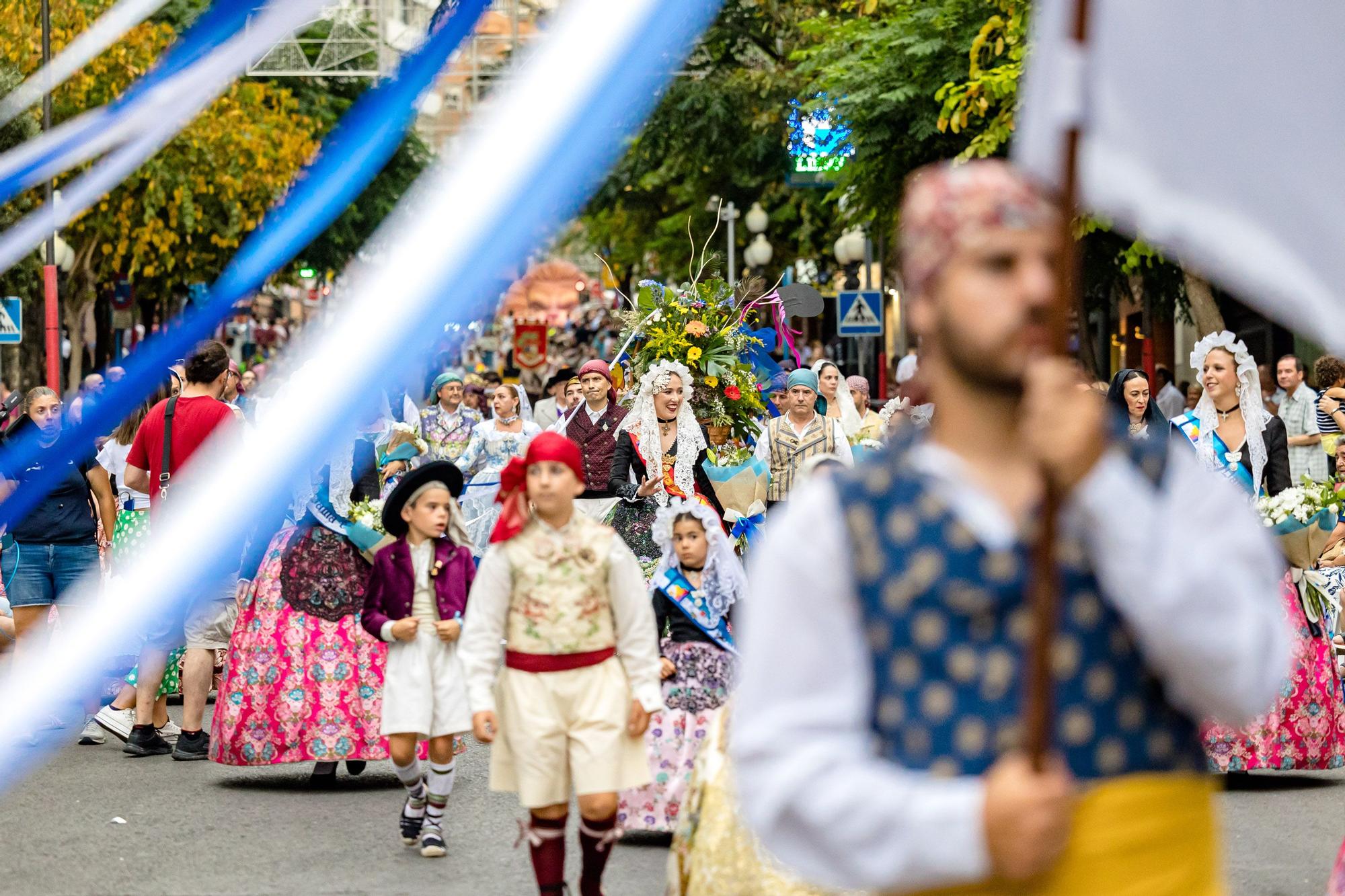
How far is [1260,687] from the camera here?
8.19 ft

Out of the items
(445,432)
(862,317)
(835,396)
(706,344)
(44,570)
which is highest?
(862,317)

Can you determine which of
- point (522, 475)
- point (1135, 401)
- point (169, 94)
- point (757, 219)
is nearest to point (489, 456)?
point (1135, 401)

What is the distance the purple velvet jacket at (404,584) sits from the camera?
8406 millimetres

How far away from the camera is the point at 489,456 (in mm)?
17156

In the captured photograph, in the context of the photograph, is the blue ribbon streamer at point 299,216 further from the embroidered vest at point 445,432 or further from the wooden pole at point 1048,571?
the embroidered vest at point 445,432

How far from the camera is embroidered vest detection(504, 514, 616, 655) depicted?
672 centimetres

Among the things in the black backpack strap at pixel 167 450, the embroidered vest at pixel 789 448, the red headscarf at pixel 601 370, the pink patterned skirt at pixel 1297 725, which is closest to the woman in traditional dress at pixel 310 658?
the black backpack strap at pixel 167 450

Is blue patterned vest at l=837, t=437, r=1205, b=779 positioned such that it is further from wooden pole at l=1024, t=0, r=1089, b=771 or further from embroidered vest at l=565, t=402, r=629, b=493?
embroidered vest at l=565, t=402, r=629, b=493

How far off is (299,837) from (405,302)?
609 cm

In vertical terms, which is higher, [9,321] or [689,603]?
[9,321]

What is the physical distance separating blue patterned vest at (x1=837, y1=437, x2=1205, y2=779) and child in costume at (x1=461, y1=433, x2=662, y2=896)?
13.7 ft

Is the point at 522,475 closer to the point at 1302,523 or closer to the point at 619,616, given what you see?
the point at 619,616

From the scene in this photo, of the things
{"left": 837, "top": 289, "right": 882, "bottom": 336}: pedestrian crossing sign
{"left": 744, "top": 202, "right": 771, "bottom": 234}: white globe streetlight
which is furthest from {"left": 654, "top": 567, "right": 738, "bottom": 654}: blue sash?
{"left": 744, "top": 202, "right": 771, "bottom": 234}: white globe streetlight

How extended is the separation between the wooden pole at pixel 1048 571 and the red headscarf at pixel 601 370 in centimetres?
1221
